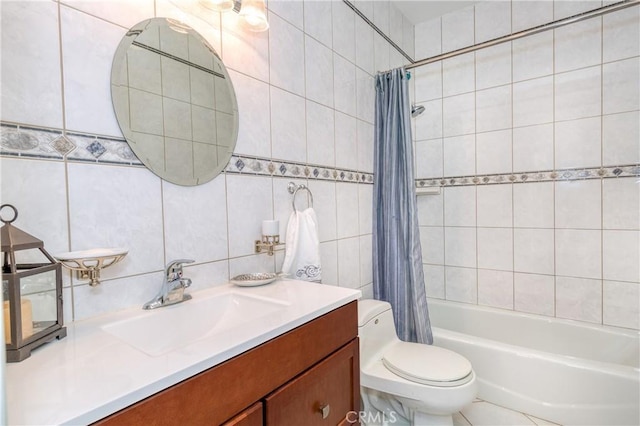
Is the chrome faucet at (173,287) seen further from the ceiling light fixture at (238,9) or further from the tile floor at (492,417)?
the tile floor at (492,417)

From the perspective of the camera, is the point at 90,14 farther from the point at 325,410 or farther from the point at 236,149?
the point at 325,410

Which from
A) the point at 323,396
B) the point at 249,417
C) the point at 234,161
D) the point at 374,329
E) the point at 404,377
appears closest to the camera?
the point at 249,417

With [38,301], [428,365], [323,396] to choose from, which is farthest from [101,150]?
[428,365]

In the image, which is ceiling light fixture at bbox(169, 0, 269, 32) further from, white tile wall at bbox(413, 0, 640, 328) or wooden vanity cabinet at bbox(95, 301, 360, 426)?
white tile wall at bbox(413, 0, 640, 328)

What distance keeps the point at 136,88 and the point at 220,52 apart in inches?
14.5

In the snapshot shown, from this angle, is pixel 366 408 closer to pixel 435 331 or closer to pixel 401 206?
pixel 435 331

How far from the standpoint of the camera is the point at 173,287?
98cm

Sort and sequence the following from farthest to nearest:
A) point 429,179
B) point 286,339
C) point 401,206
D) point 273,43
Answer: point 429,179, point 401,206, point 273,43, point 286,339

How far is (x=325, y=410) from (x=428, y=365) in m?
0.72

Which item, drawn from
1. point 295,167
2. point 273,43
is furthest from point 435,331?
point 273,43

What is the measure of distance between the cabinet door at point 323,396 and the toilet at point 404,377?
1.30ft

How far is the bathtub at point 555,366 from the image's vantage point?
1528mm

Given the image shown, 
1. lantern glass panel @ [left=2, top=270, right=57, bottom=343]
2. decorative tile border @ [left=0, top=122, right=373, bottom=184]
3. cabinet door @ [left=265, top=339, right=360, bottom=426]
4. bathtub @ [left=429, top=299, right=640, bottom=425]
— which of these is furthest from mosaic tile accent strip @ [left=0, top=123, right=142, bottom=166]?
bathtub @ [left=429, top=299, right=640, bottom=425]

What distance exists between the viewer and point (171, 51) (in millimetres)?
1061
